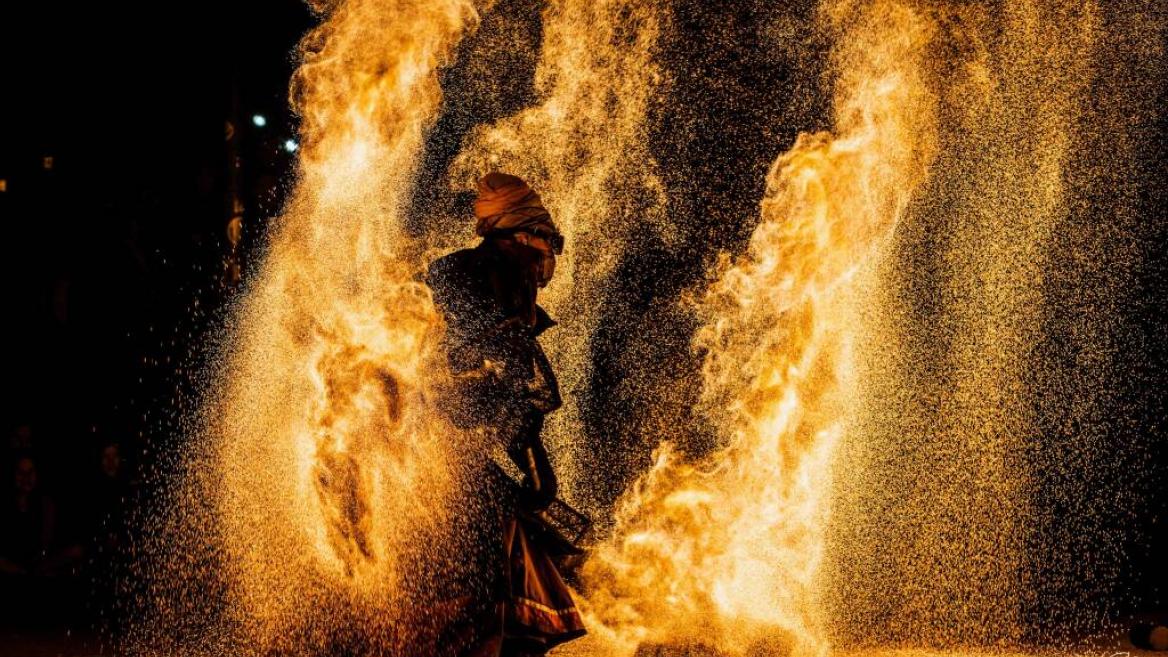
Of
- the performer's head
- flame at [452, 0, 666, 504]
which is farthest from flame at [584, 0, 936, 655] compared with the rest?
the performer's head

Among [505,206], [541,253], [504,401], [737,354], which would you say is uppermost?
[737,354]

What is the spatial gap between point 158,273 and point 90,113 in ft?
12.7

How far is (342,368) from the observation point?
16.1 feet

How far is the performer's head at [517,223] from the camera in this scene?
→ 4547mm

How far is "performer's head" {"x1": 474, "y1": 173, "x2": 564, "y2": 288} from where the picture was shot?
14.9 feet

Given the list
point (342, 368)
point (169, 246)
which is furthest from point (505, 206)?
point (169, 246)

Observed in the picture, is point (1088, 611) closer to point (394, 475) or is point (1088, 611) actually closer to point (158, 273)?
point (394, 475)

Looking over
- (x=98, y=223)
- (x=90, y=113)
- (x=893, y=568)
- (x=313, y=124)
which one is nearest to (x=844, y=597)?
(x=893, y=568)

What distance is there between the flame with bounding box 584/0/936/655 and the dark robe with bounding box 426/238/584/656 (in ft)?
3.65

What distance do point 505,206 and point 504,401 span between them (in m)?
0.93

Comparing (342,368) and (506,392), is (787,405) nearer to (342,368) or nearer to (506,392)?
(506,392)

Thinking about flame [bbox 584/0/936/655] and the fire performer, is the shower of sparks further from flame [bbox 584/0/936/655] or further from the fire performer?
the fire performer

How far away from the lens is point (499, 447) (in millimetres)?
4508

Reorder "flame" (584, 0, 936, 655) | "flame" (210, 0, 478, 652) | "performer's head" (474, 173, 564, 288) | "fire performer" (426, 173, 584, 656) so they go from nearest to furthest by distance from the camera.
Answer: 1. "fire performer" (426, 173, 584, 656)
2. "performer's head" (474, 173, 564, 288)
3. "flame" (210, 0, 478, 652)
4. "flame" (584, 0, 936, 655)
